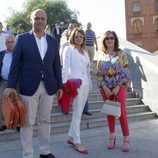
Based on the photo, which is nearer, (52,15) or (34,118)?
(34,118)

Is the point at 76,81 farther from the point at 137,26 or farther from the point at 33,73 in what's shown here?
the point at 137,26

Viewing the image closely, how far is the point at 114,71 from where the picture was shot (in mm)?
5895

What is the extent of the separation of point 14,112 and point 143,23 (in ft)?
221

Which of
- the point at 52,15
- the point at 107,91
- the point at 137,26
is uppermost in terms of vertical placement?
the point at 52,15

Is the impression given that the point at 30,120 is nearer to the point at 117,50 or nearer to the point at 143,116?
the point at 117,50

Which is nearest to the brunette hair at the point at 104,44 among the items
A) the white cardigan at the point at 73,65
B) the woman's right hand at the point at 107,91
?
the white cardigan at the point at 73,65

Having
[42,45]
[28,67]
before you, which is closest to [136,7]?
[42,45]

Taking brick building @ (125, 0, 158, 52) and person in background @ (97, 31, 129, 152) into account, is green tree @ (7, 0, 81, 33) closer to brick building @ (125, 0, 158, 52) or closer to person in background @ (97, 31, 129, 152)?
brick building @ (125, 0, 158, 52)

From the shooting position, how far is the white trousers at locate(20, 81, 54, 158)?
4.90m

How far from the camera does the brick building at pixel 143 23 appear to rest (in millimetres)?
68125

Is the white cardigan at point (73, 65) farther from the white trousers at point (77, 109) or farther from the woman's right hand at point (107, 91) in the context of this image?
the woman's right hand at point (107, 91)

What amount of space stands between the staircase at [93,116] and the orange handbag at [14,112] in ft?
6.52

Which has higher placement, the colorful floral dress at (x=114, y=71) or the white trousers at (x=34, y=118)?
the colorful floral dress at (x=114, y=71)

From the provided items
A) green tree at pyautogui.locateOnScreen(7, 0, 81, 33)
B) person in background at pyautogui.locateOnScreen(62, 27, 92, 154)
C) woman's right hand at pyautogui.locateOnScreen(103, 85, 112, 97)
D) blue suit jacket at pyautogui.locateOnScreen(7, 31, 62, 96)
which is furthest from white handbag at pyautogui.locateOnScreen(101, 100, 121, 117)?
green tree at pyautogui.locateOnScreen(7, 0, 81, 33)
